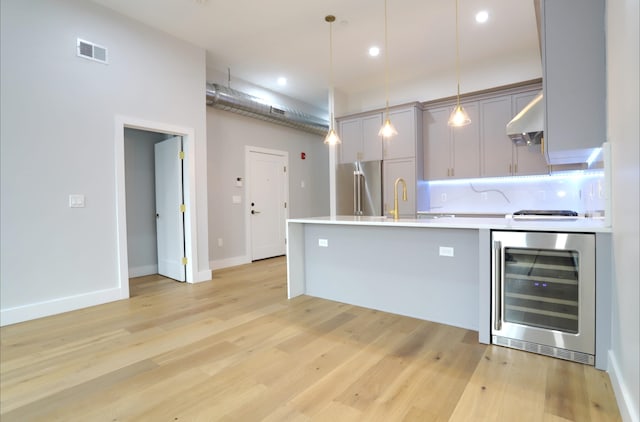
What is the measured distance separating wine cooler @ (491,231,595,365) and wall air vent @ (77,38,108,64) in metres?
4.34

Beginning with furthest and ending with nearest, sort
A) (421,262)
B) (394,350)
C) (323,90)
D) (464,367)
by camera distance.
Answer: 1. (323,90)
2. (421,262)
3. (394,350)
4. (464,367)

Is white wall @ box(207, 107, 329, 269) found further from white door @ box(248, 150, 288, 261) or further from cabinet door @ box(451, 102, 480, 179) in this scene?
cabinet door @ box(451, 102, 480, 179)

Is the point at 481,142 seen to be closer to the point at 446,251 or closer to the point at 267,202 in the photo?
the point at 446,251

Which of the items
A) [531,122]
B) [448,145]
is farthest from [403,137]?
[531,122]

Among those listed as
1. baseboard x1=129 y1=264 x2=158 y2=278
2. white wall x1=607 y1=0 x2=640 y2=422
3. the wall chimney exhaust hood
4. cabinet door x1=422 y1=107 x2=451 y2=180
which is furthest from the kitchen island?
baseboard x1=129 y1=264 x2=158 y2=278

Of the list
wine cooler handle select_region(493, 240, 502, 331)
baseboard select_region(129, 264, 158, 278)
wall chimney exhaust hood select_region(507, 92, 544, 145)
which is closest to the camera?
wine cooler handle select_region(493, 240, 502, 331)

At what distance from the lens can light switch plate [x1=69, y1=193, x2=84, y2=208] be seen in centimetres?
340

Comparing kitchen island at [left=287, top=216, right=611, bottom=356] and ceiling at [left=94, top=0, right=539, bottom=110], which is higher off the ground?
ceiling at [left=94, top=0, right=539, bottom=110]

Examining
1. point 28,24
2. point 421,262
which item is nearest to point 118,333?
point 421,262

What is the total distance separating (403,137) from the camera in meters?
5.39

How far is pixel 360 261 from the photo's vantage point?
3.35m

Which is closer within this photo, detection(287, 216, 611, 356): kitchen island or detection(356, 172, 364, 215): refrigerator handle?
detection(287, 216, 611, 356): kitchen island

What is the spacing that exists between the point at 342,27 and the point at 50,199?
3.79m

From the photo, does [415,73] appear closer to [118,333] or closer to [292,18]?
[292,18]
